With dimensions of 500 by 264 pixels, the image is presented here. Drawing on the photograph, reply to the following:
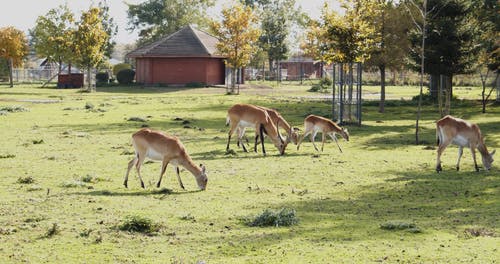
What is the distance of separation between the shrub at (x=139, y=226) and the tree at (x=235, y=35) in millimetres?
59426

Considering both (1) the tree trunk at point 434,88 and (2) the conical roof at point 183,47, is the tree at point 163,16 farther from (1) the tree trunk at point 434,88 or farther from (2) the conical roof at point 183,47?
(1) the tree trunk at point 434,88

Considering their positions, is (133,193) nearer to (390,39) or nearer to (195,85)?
(390,39)

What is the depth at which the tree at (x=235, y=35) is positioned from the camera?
72625 mm

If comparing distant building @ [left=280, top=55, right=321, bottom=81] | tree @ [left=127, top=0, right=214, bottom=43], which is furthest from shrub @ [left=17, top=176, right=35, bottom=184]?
distant building @ [left=280, top=55, right=321, bottom=81]

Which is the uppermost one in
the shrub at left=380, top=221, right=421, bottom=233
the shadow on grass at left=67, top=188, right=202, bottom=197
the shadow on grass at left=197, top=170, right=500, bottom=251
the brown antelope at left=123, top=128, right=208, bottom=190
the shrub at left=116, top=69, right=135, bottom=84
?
the shrub at left=116, top=69, right=135, bottom=84

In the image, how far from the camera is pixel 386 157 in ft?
80.9

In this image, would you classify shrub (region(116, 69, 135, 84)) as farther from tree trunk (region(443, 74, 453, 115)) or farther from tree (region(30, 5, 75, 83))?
tree trunk (region(443, 74, 453, 115))

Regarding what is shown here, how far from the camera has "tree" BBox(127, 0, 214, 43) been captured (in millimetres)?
122125

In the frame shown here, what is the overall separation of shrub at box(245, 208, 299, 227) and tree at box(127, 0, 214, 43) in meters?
108

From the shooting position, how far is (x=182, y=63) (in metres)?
81.0

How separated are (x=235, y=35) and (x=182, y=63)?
396 inches

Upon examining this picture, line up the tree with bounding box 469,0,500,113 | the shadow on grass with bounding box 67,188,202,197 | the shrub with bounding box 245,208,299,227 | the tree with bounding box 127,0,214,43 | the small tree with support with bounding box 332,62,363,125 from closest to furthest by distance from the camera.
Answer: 1. the shrub with bounding box 245,208,299,227
2. the shadow on grass with bounding box 67,188,202,197
3. the small tree with support with bounding box 332,62,363,125
4. the tree with bounding box 469,0,500,113
5. the tree with bounding box 127,0,214,43

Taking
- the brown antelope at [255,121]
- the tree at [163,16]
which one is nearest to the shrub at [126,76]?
the tree at [163,16]

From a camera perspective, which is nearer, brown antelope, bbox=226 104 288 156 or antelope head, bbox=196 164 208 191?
antelope head, bbox=196 164 208 191
